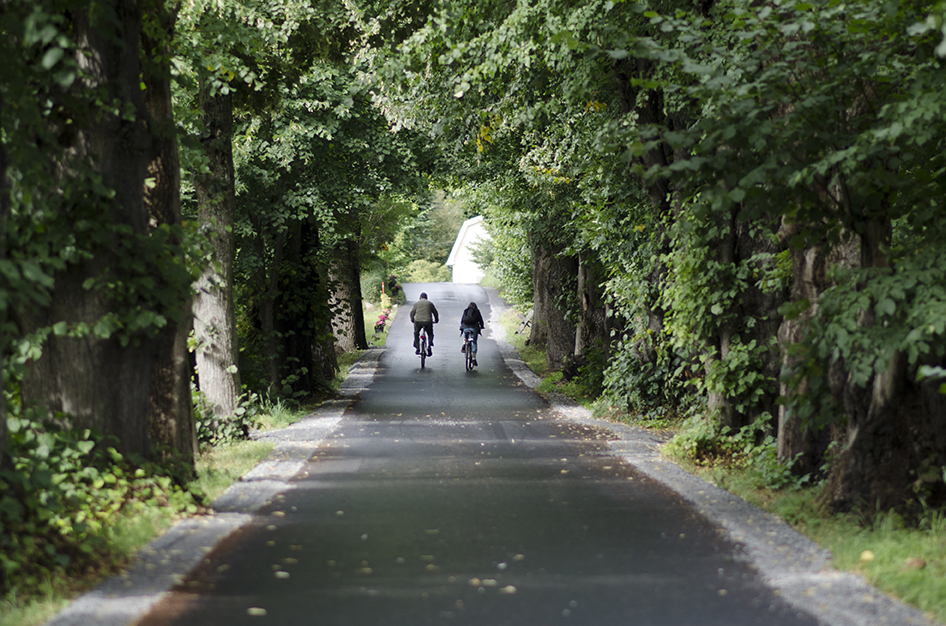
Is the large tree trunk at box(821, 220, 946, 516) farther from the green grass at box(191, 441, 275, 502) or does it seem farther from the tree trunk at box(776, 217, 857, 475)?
the green grass at box(191, 441, 275, 502)

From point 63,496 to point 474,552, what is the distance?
257 centimetres

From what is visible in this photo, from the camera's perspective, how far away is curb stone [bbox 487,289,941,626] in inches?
186

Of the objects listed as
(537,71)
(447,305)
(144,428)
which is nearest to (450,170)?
(537,71)

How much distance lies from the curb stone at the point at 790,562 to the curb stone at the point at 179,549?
3.31 m

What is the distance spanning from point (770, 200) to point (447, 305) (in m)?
47.8

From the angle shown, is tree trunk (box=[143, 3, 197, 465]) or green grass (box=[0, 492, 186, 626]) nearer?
green grass (box=[0, 492, 186, 626])

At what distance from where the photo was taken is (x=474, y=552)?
6078mm

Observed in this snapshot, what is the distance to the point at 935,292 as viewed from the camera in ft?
19.8

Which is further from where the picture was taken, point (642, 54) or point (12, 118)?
point (642, 54)

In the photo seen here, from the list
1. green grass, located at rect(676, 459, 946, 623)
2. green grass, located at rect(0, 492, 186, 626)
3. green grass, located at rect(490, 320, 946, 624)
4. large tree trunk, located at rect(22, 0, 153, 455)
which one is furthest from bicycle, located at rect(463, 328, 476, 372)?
green grass, located at rect(0, 492, 186, 626)

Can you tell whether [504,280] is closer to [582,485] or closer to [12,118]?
[582,485]

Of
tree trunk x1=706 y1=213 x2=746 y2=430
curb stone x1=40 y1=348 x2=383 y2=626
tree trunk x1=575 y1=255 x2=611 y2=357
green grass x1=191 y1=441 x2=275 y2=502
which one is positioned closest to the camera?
curb stone x1=40 y1=348 x2=383 y2=626

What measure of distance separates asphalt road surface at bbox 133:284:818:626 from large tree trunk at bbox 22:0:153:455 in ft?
4.50

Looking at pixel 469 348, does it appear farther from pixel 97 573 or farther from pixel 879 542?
pixel 97 573
